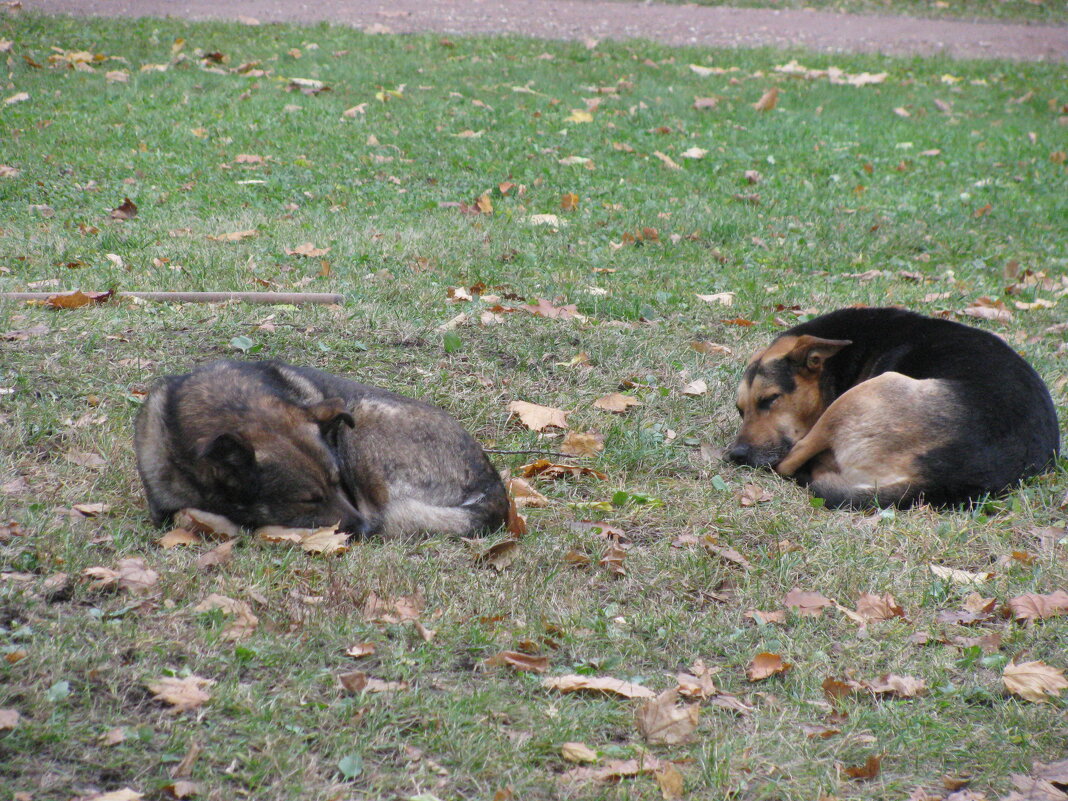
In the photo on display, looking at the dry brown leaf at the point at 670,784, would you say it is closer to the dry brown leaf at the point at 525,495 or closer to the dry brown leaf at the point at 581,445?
the dry brown leaf at the point at 525,495

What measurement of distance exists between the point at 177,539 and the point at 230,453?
50cm

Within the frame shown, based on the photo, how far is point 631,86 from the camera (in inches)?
602

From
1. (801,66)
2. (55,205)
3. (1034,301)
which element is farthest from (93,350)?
(801,66)

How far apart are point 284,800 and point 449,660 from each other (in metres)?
0.95

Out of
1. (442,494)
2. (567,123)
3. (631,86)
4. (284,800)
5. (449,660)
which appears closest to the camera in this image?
(284,800)

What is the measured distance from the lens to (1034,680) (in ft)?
13.1

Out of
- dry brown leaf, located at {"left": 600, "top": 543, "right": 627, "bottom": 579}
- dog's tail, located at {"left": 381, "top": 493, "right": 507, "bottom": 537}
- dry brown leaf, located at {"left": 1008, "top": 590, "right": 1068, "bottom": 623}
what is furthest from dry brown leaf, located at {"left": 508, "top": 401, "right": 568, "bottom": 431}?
dry brown leaf, located at {"left": 1008, "top": 590, "right": 1068, "bottom": 623}

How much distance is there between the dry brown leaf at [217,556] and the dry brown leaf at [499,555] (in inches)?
43.3

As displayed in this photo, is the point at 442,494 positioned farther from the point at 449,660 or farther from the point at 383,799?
the point at 383,799

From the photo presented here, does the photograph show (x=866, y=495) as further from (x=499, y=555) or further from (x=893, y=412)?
(x=499, y=555)

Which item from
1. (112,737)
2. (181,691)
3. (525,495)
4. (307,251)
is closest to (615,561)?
(525,495)

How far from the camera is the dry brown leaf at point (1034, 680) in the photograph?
3.90 m

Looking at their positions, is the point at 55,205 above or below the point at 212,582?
above

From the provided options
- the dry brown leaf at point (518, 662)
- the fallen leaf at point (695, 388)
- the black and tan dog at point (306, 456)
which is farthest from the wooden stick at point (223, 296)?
the dry brown leaf at point (518, 662)
